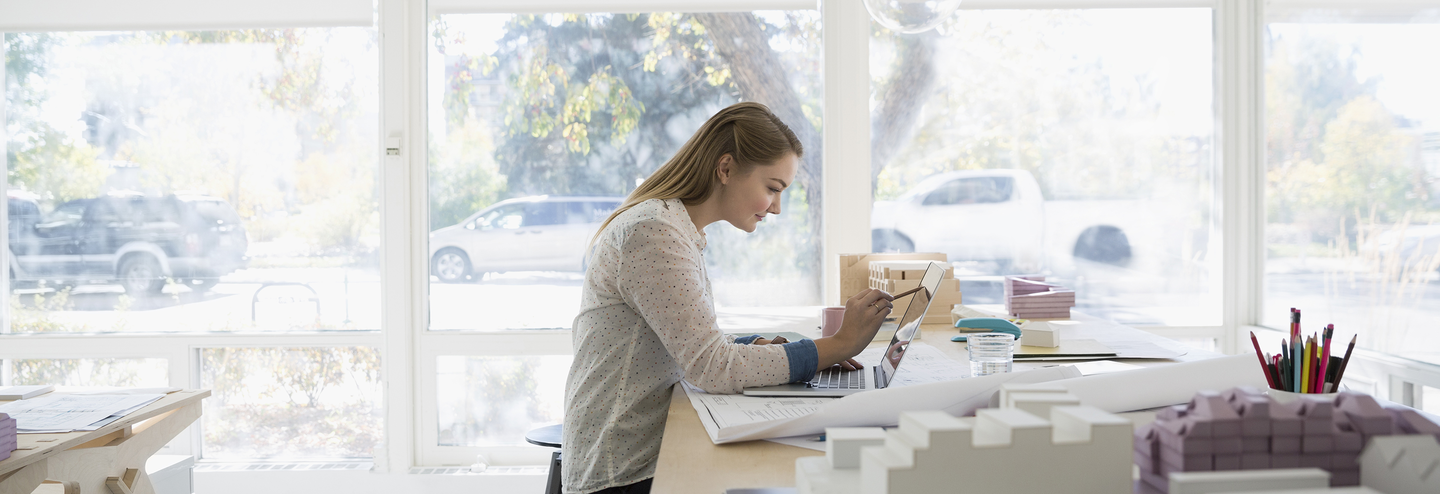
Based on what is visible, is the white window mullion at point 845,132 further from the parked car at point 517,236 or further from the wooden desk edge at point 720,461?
the wooden desk edge at point 720,461

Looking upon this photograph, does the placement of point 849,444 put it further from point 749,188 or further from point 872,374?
point 749,188

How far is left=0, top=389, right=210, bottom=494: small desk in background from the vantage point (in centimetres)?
166

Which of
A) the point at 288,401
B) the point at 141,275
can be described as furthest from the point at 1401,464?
the point at 141,275

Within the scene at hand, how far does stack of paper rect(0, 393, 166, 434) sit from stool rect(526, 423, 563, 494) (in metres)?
0.89

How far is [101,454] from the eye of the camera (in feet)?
6.28

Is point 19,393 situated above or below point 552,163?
below

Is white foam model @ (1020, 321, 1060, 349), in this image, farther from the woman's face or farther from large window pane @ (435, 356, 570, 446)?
large window pane @ (435, 356, 570, 446)

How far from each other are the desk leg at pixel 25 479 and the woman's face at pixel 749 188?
5.00 ft

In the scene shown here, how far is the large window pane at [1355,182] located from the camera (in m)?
2.62

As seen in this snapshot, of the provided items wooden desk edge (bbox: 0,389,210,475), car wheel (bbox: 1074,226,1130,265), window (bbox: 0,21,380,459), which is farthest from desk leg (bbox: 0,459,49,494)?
car wheel (bbox: 1074,226,1130,265)

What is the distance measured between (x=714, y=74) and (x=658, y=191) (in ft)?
6.16

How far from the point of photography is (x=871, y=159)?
333 cm

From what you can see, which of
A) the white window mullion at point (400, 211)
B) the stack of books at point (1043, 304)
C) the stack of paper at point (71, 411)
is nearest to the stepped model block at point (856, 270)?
the stack of books at point (1043, 304)

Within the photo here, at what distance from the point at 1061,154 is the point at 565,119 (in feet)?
6.40
